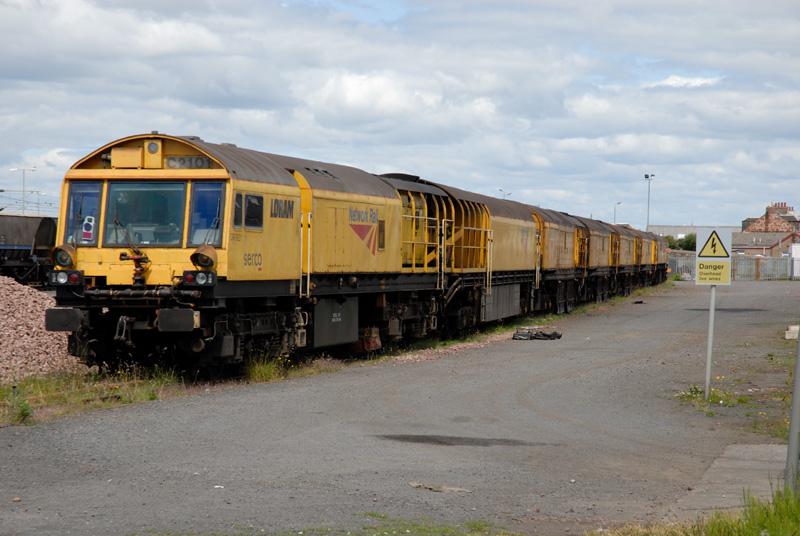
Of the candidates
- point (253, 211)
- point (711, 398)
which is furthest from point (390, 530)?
point (711, 398)

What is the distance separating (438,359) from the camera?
21812mm

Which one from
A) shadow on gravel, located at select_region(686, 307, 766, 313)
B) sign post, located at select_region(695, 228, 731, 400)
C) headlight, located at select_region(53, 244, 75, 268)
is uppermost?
sign post, located at select_region(695, 228, 731, 400)

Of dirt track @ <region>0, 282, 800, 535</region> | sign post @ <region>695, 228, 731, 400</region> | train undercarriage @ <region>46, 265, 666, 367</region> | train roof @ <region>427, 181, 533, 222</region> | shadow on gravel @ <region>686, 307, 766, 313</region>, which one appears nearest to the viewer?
dirt track @ <region>0, 282, 800, 535</region>

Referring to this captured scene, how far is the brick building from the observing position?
463ft

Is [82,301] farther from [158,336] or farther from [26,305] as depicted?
[26,305]

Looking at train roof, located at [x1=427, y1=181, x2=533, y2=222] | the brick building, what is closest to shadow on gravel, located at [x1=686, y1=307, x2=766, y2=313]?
train roof, located at [x1=427, y1=181, x2=533, y2=222]

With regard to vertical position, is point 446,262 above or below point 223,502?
above

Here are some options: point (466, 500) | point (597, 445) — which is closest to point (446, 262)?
point (597, 445)

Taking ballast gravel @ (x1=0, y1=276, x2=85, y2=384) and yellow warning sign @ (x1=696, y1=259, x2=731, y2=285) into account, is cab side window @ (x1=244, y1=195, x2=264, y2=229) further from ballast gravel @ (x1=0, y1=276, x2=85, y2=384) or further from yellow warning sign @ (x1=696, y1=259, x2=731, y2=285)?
yellow warning sign @ (x1=696, y1=259, x2=731, y2=285)

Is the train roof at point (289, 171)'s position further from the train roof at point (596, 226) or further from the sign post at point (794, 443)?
the train roof at point (596, 226)

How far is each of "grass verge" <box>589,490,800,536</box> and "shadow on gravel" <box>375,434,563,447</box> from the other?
3796mm

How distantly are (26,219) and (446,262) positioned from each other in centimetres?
2643

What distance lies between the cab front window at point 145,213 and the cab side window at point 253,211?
924 mm

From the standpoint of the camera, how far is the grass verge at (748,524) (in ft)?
24.1
